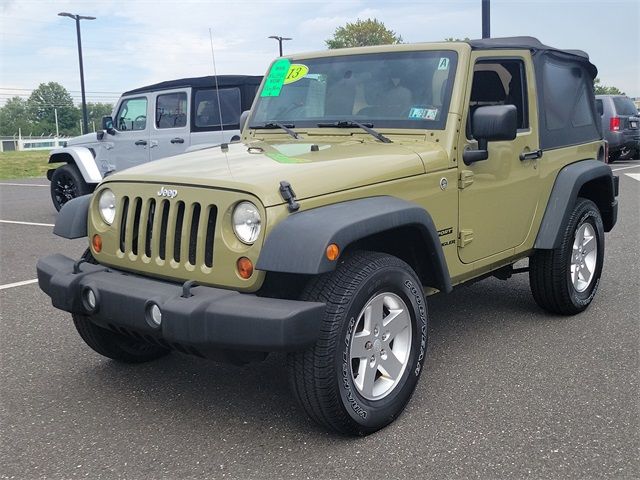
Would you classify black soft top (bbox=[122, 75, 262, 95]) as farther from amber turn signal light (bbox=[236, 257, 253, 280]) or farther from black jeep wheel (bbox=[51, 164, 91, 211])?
amber turn signal light (bbox=[236, 257, 253, 280])

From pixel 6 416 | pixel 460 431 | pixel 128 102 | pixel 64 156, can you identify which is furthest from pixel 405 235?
pixel 64 156

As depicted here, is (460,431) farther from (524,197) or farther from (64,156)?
(64,156)

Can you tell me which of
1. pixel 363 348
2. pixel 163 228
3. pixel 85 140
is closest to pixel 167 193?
pixel 163 228

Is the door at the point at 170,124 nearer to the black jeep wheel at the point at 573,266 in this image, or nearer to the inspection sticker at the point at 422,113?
the black jeep wheel at the point at 573,266

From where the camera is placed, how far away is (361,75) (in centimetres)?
422

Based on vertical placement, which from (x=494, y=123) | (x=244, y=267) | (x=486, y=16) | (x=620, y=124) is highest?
(x=486, y=16)

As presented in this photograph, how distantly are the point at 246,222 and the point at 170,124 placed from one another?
7.51 meters

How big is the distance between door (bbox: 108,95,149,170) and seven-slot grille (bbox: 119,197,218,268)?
7.21 m

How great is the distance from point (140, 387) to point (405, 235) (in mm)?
1665

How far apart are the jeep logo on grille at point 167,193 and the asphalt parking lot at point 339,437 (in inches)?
43.1

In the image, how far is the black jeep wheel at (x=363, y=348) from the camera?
9.55 ft

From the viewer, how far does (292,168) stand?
320 centimetres

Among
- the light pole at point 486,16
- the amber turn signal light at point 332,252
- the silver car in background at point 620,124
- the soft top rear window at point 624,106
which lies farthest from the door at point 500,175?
the soft top rear window at point 624,106

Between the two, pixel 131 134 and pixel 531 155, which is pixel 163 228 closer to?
pixel 531 155
